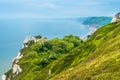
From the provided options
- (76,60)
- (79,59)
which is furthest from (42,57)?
(79,59)

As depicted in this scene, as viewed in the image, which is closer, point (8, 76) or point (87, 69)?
point (87, 69)

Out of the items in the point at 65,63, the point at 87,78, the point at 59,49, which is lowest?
the point at 87,78

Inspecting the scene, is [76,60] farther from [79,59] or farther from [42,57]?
[42,57]

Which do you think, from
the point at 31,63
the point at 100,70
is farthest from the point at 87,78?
the point at 31,63

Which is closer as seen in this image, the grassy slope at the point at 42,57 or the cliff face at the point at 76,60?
the cliff face at the point at 76,60

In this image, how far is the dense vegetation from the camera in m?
39.6

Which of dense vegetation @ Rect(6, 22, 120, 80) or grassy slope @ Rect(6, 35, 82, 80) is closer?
dense vegetation @ Rect(6, 22, 120, 80)

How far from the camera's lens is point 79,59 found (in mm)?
74875

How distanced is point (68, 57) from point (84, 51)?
5.67m

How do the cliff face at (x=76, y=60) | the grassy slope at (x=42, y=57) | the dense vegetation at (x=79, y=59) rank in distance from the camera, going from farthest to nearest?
1. the grassy slope at (x=42, y=57)
2. the cliff face at (x=76, y=60)
3. the dense vegetation at (x=79, y=59)

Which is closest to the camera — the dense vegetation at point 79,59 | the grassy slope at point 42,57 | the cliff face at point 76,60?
the dense vegetation at point 79,59

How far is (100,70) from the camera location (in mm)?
39219

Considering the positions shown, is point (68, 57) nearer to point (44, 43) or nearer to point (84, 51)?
point (84, 51)

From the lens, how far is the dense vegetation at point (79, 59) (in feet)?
130
